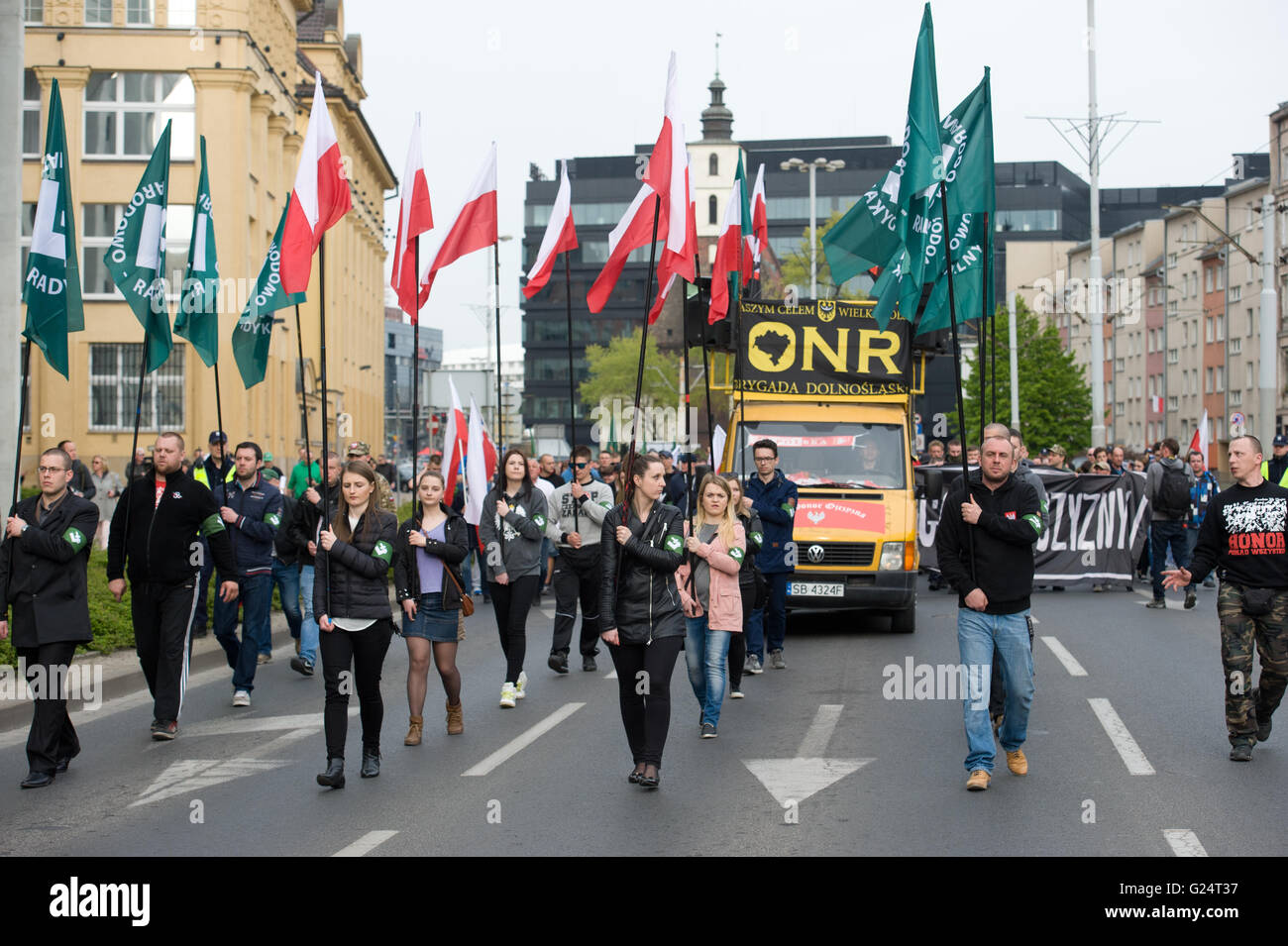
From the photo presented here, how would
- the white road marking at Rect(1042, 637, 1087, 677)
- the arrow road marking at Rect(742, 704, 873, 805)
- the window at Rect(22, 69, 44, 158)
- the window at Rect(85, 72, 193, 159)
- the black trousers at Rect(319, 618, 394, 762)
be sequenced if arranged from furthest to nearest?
1. the window at Rect(85, 72, 193, 159)
2. the window at Rect(22, 69, 44, 158)
3. the white road marking at Rect(1042, 637, 1087, 677)
4. the black trousers at Rect(319, 618, 394, 762)
5. the arrow road marking at Rect(742, 704, 873, 805)

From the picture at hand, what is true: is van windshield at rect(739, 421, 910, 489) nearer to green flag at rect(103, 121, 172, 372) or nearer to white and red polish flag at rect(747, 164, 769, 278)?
white and red polish flag at rect(747, 164, 769, 278)

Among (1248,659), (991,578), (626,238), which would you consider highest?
(626,238)

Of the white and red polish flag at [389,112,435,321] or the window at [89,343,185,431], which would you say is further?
the window at [89,343,185,431]

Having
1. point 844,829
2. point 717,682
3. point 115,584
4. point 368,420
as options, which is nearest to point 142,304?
point 115,584

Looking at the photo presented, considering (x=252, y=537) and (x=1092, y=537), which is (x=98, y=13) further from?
(x=252, y=537)

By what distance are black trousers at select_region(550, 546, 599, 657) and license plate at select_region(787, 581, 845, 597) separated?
263 centimetres

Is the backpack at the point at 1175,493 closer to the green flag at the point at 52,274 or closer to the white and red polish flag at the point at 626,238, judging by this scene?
the white and red polish flag at the point at 626,238

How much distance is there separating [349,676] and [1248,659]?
5.30 m

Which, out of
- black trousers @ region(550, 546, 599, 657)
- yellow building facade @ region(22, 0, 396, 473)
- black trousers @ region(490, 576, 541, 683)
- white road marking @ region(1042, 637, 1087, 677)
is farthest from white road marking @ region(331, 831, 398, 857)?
yellow building facade @ region(22, 0, 396, 473)

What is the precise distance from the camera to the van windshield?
55.8ft

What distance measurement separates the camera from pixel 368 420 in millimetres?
73062

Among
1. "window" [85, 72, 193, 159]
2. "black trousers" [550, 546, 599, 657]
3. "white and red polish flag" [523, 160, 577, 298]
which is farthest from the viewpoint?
"window" [85, 72, 193, 159]

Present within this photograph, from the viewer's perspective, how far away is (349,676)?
29.9 ft

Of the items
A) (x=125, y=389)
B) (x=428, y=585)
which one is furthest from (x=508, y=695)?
(x=125, y=389)
